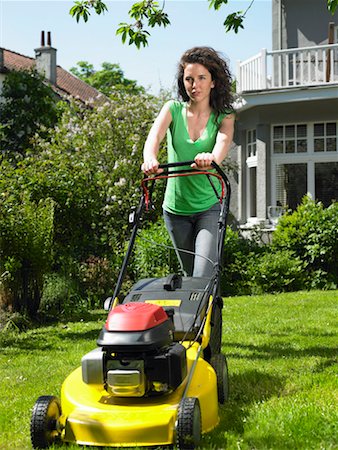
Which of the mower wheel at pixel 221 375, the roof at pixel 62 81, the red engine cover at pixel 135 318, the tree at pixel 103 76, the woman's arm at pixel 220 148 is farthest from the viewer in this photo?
the tree at pixel 103 76

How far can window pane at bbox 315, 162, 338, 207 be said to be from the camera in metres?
13.6

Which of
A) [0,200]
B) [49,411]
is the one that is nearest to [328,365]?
[49,411]

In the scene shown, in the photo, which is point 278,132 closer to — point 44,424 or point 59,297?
point 59,297

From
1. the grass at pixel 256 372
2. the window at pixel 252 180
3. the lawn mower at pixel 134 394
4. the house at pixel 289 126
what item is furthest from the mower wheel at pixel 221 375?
the window at pixel 252 180

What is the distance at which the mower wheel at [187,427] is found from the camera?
9.59 feet

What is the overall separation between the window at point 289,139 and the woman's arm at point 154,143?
9.97 m

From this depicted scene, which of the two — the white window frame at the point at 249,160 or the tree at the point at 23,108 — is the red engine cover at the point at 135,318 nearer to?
the white window frame at the point at 249,160

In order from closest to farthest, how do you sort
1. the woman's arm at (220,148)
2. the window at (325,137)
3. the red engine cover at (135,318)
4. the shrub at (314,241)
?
1. the red engine cover at (135,318)
2. the woman's arm at (220,148)
3. the shrub at (314,241)
4. the window at (325,137)

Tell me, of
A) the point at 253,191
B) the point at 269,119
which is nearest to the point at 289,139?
the point at 269,119

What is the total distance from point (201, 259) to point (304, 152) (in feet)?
33.1

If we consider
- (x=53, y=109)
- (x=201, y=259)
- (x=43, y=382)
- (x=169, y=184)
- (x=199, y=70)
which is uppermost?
(x=53, y=109)

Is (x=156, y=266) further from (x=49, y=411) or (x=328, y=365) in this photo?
(x=49, y=411)

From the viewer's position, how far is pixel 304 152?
1378 cm

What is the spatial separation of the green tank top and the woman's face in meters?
0.11
